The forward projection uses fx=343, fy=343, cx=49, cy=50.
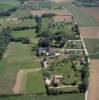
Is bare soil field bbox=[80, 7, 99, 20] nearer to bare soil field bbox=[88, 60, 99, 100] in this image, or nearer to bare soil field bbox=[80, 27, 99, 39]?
bare soil field bbox=[80, 27, 99, 39]

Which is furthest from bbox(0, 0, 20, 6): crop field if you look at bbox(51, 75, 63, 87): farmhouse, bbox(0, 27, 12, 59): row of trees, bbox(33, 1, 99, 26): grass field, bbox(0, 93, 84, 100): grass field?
bbox(0, 93, 84, 100): grass field

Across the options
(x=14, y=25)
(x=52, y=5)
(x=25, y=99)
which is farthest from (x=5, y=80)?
(x=52, y=5)

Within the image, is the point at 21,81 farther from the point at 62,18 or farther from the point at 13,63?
the point at 62,18

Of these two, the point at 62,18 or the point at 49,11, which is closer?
the point at 62,18

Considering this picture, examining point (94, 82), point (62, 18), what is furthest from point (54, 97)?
point (62, 18)

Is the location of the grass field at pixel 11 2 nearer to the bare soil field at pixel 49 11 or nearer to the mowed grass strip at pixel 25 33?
the bare soil field at pixel 49 11

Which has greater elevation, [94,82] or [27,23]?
[94,82]
